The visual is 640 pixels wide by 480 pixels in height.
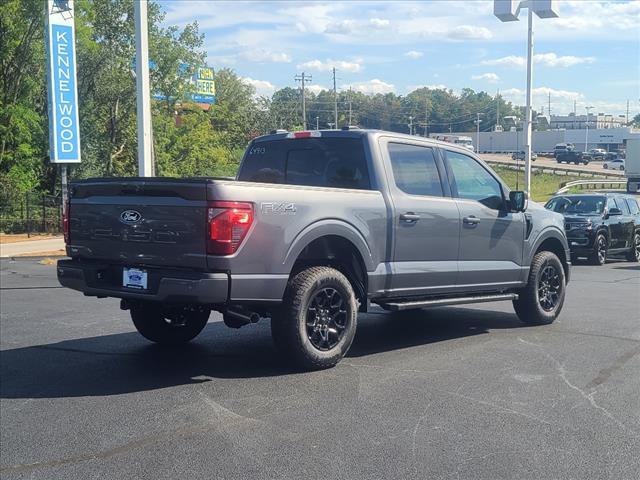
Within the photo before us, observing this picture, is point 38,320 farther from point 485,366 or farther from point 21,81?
point 21,81

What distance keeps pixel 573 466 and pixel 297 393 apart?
2.11 m

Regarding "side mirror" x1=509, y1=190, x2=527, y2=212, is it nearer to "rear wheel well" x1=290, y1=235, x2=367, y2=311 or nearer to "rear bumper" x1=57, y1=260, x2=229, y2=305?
"rear wheel well" x1=290, y1=235, x2=367, y2=311

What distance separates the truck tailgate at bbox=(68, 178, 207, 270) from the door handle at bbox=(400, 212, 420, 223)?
6.96 ft

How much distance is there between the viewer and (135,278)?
5730 mm

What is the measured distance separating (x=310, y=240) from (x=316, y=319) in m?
0.69

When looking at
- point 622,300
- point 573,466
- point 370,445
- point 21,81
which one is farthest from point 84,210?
point 21,81

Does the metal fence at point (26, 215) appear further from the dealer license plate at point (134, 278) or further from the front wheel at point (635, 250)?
the dealer license plate at point (134, 278)

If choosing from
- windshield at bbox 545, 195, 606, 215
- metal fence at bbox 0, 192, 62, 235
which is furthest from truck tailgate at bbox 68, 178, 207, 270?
metal fence at bbox 0, 192, 62, 235

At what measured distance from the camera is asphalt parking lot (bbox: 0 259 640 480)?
13.9ft

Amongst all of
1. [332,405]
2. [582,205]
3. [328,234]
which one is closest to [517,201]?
[328,234]

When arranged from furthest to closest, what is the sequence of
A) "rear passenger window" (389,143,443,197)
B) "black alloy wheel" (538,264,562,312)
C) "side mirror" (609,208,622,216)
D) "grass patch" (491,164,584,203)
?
1. "grass patch" (491,164,584,203)
2. "side mirror" (609,208,622,216)
3. "black alloy wheel" (538,264,562,312)
4. "rear passenger window" (389,143,443,197)

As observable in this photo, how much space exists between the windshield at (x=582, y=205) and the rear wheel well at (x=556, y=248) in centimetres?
984

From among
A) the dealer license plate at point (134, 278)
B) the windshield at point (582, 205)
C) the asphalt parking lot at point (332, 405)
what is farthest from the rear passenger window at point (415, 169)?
the windshield at point (582, 205)

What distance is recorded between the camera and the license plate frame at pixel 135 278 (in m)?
5.65
